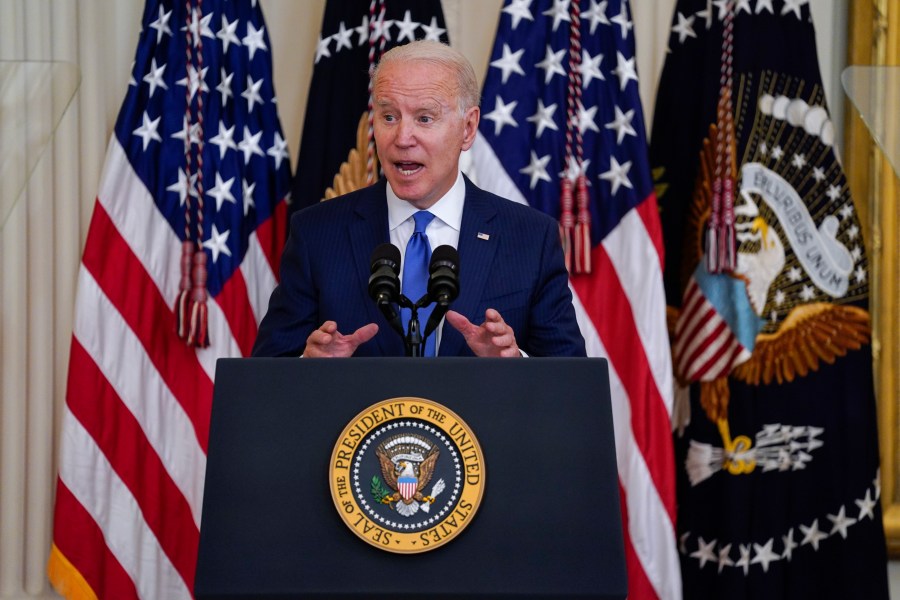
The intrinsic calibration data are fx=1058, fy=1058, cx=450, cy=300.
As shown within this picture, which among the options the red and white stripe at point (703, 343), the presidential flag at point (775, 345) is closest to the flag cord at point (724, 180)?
the presidential flag at point (775, 345)

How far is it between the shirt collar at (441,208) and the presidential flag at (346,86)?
110 centimetres

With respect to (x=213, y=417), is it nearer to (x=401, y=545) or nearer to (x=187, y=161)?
(x=401, y=545)

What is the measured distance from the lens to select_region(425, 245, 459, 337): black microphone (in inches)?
66.3

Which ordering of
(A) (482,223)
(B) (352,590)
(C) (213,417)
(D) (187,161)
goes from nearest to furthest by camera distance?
1. (B) (352,590)
2. (C) (213,417)
3. (A) (482,223)
4. (D) (187,161)

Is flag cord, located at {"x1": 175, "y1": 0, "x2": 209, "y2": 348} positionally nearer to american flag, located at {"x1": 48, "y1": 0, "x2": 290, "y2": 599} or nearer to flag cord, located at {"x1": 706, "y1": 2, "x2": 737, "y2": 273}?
american flag, located at {"x1": 48, "y1": 0, "x2": 290, "y2": 599}

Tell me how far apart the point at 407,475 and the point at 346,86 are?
2287mm

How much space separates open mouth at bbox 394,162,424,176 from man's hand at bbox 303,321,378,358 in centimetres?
49

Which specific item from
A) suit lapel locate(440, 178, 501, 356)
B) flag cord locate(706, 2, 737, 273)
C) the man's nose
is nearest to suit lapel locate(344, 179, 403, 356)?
suit lapel locate(440, 178, 501, 356)

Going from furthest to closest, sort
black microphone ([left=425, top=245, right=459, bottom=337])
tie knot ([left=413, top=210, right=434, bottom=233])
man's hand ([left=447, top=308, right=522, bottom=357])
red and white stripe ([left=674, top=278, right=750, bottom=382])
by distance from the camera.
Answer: red and white stripe ([left=674, top=278, right=750, bottom=382]) → tie knot ([left=413, top=210, right=434, bottom=233]) → man's hand ([left=447, top=308, right=522, bottom=357]) → black microphone ([left=425, top=245, right=459, bottom=337])

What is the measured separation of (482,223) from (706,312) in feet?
4.79

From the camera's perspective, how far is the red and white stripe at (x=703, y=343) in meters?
3.49

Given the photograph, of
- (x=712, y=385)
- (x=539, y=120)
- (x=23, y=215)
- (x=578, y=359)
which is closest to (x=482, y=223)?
(x=578, y=359)

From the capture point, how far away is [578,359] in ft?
5.29

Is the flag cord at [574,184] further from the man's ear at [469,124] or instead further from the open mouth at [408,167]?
the open mouth at [408,167]
